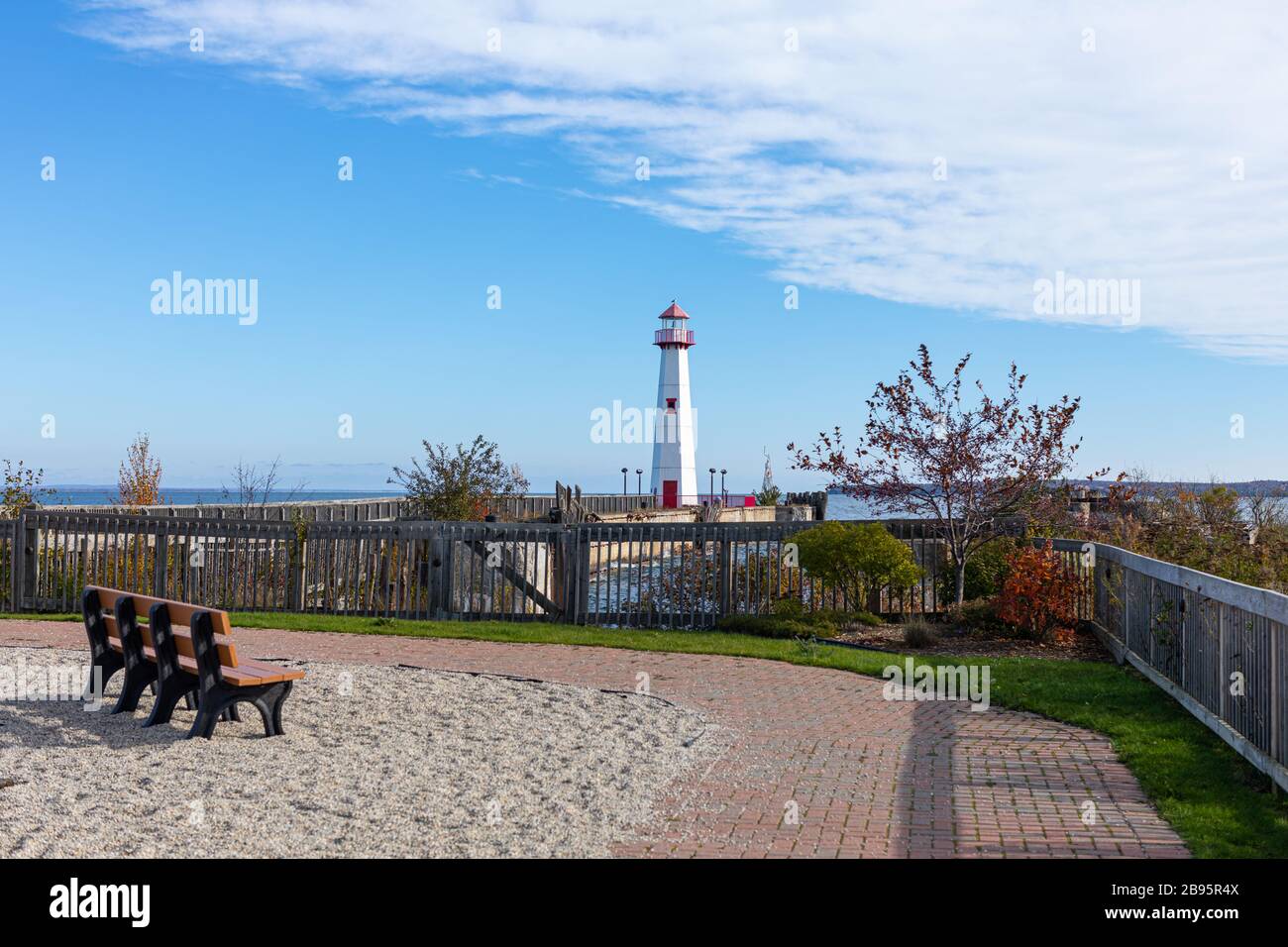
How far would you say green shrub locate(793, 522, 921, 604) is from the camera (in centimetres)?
1578

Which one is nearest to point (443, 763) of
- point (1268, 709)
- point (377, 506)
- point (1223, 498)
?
point (1268, 709)

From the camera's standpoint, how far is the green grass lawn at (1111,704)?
256 inches

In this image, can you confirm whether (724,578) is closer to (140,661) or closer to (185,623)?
(140,661)

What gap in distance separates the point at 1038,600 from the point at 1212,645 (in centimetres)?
552

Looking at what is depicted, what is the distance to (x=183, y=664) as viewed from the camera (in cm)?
882

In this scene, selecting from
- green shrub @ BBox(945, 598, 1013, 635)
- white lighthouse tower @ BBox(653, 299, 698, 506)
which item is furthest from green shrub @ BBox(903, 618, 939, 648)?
white lighthouse tower @ BBox(653, 299, 698, 506)

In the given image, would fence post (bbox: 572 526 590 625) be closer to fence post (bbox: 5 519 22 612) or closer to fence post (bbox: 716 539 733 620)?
fence post (bbox: 716 539 733 620)

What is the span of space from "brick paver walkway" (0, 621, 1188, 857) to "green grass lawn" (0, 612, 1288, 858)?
213 millimetres

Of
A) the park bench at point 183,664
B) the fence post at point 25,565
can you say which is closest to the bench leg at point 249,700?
the park bench at point 183,664

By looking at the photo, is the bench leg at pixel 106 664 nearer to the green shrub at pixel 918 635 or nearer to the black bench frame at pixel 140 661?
the black bench frame at pixel 140 661

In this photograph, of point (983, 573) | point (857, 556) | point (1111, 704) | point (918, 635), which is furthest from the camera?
point (983, 573)

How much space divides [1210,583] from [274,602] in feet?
43.6

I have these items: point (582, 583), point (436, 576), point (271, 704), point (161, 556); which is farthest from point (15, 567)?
point (271, 704)
